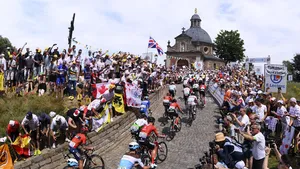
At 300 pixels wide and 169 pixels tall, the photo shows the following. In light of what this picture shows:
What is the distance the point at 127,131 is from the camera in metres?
14.5

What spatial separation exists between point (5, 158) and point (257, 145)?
283 inches

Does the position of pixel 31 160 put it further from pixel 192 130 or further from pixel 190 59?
pixel 190 59

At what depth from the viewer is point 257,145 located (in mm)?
7828

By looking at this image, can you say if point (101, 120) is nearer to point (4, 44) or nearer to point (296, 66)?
point (4, 44)

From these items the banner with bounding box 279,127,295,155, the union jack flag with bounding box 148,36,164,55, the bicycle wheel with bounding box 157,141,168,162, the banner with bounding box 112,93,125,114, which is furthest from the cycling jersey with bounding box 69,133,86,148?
the union jack flag with bounding box 148,36,164,55

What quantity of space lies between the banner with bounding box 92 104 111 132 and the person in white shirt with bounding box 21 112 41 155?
2785 millimetres

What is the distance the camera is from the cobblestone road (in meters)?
11.2

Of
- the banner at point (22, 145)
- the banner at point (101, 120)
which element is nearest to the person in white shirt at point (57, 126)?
the banner at point (22, 145)

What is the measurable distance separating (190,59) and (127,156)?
70.9 meters

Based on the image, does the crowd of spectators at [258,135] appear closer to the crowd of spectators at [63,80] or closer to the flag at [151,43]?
the crowd of spectators at [63,80]

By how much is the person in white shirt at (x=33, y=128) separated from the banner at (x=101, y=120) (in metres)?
2.79

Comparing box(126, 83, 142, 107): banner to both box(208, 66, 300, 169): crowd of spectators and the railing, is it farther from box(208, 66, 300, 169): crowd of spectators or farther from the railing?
the railing

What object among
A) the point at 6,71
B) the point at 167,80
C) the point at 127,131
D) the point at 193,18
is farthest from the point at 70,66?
the point at 193,18

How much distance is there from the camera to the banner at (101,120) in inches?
471
